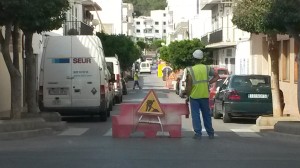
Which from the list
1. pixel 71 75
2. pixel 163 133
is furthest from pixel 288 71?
pixel 163 133

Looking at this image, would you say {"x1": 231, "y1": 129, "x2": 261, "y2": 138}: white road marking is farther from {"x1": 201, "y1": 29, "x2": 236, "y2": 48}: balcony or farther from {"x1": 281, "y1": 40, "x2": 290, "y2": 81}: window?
{"x1": 201, "y1": 29, "x2": 236, "y2": 48}: balcony

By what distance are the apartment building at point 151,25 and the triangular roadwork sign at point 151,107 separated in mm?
155421

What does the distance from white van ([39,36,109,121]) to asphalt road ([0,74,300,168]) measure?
4.59 m

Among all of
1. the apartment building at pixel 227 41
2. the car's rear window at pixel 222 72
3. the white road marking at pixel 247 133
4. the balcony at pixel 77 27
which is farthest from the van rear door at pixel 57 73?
the balcony at pixel 77 27

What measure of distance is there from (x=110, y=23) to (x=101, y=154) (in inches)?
3465

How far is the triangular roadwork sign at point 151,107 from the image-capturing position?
14.6 meters

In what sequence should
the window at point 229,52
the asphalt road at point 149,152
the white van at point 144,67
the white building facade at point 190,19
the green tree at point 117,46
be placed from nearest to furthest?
1. the asphalt road at point 149,152
2. the window at point 229,52
3. the green tree at point 117,46
4. the white building facade at point 190,19
5. the white van at point 144,67

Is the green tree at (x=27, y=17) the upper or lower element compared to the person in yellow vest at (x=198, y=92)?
upper

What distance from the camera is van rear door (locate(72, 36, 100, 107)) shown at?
2050 cm

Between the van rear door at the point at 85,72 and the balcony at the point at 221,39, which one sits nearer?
the van rear door at the point at 85,72

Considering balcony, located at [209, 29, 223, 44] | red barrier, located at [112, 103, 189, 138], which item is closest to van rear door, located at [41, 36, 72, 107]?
red barrier, located at [112, 103, 189, 138]

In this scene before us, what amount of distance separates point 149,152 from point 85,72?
364 inches

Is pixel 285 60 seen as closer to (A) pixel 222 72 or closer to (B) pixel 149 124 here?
(A) pixel 222 72

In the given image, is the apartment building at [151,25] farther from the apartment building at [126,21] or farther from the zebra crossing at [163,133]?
the zebra crossing at [163,133]
